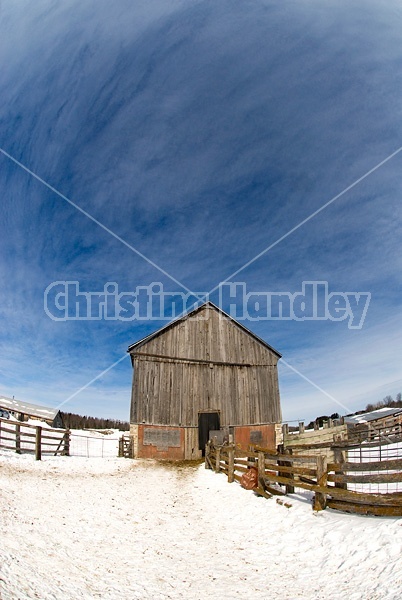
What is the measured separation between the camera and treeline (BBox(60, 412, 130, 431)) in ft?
213

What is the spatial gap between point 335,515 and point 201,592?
11.9 feet

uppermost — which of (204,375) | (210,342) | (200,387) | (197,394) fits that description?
(210,342)

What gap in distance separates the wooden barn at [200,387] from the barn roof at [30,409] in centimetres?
3279

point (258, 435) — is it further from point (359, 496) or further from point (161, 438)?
point (359, 496)

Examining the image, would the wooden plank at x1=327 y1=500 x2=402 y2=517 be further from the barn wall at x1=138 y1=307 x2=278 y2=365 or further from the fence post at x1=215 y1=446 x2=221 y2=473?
the barn wall at x1=138 y1=307 x2=278 y2=365

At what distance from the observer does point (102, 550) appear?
655 cm

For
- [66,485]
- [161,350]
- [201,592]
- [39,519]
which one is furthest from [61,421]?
[201,592]

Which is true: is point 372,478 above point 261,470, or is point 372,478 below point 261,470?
above

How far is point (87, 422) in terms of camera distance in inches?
2862

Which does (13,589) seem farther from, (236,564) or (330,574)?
(330,574)

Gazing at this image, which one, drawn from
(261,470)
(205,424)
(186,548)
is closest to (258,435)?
(205,424)

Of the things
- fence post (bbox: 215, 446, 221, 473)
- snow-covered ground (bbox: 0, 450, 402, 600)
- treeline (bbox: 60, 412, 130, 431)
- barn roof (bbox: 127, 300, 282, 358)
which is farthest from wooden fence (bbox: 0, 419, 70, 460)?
treeline (bbox: 60, 412, 130, 431)

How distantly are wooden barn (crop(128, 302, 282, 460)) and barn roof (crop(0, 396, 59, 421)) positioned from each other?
108 ft

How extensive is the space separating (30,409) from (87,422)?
23.3m
